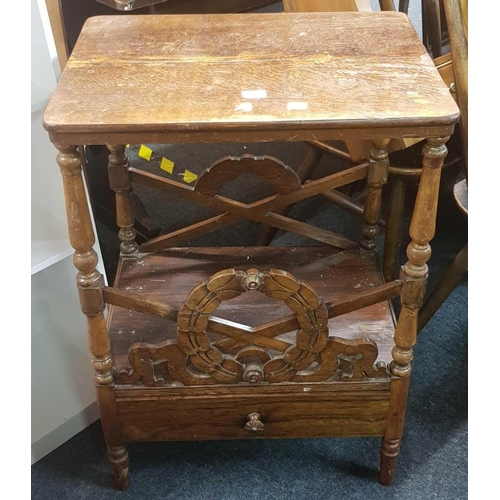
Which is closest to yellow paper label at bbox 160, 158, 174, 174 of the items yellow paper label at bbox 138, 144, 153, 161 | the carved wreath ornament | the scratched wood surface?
yellow paper label at bbox 138, 144, 153, 161

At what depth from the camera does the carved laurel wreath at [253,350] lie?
85cm

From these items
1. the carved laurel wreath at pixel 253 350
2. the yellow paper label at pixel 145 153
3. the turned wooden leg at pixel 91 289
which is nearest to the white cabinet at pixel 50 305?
the turned wooden leg at pixel 91 289

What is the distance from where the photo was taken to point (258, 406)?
100cm

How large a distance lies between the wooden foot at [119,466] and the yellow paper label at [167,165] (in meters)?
1.02

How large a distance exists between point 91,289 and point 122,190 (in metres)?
0.32

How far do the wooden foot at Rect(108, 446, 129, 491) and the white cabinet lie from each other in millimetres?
177

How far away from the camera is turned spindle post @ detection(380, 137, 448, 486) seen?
2.55 feet

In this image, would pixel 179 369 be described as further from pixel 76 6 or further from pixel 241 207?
pixel 76 6

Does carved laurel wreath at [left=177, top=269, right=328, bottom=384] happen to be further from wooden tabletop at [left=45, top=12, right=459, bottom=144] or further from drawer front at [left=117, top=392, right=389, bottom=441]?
wooden tabletop at [left=45, top=12, right=459, bottom=144]

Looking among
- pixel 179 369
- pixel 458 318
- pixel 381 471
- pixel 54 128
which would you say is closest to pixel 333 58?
pixel 54 128

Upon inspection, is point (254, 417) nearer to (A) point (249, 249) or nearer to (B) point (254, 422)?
(B) point (254, 422)

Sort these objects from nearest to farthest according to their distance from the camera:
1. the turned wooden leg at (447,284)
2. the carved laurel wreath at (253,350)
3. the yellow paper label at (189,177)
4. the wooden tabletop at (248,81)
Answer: the wooden tabletop at (248,81) < the carved laurel wreath at (253,350) < the turned wooden leg at (447,284) < the yellow paper label at (189,177)

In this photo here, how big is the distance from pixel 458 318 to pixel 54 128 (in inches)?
42.8

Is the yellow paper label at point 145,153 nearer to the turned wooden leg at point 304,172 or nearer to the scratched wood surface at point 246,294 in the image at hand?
the turned wooden leg at point 304,172
